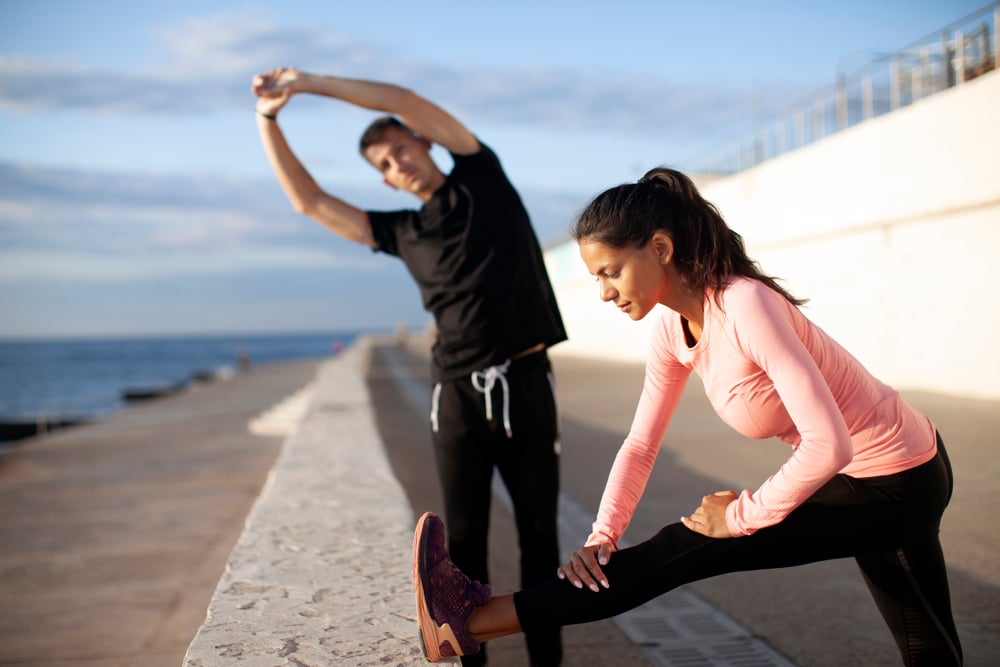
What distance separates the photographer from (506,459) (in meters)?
3.18

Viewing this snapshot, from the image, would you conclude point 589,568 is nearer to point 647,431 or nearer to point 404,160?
point 647,431

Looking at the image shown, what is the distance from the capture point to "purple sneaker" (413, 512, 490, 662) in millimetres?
2188

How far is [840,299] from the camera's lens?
15.4 meters

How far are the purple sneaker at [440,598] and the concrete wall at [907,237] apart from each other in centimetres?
807

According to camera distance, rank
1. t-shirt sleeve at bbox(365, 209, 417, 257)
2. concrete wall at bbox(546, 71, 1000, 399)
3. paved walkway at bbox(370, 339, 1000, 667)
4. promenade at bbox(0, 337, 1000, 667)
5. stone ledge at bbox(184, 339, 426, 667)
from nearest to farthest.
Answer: stone ledge at bbox(184, 339, 426, 667)
promenade at bbox(0, 337, 1000, 667)
t-shirt sleeve at bbox(365, 209, 417, 257)
paved walkway at bbox(370, 339, 1000, 667)
concrete wall at bbox(546, 71, 1000, 399)

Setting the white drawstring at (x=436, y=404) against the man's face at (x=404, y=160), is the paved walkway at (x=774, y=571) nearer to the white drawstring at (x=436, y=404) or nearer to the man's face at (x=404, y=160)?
the white drawstring at (x=436, y=404)

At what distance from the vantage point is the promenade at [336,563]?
9.34 feet

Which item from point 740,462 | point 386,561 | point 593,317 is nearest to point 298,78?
point 386,561

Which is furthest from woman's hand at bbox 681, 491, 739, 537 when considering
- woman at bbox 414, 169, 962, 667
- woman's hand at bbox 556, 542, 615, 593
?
woman's hand at bbox 556, 542, 615, 593

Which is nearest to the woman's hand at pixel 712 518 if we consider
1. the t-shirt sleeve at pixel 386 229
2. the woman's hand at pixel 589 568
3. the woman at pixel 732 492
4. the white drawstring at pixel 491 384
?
the woman at pixel 732 492

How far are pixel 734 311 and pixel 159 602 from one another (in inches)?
165

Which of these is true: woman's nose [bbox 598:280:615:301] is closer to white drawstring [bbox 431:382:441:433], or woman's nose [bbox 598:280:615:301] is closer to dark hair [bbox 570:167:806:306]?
dark hair [bbox 570:167:806:306]

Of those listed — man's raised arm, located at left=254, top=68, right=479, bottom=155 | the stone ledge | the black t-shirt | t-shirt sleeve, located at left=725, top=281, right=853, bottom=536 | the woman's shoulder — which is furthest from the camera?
the black t-shirt

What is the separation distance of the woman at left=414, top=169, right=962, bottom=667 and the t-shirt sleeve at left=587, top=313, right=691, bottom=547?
8cm
